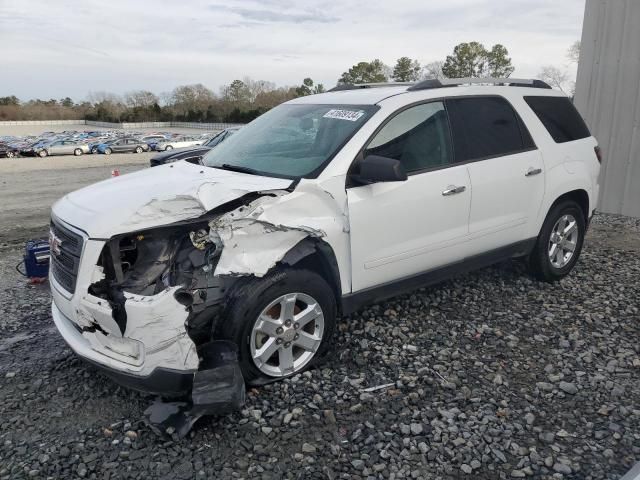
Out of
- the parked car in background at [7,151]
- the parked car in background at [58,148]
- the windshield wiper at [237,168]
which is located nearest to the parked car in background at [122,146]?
the parked car in background at [58,148]

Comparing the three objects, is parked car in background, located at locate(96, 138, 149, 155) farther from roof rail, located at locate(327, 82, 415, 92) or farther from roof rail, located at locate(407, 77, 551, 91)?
roof rail, located at locate(407, 77, 551, 91)

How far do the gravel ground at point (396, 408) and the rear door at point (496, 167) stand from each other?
71cm

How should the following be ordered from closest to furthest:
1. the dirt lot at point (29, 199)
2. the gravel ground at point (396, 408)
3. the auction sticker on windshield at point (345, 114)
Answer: the gravel ground at point (396, 408) → the auction sticker on windshield at point (345, 114) → the dirt lot at point (29, 199)

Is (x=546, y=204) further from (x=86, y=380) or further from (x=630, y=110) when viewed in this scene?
(x=630, y=110)

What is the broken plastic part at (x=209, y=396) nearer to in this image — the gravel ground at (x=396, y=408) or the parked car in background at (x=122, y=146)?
the gravel ground at (x=396, y=408)

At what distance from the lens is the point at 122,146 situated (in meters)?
42.8

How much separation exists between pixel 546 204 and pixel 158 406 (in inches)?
144

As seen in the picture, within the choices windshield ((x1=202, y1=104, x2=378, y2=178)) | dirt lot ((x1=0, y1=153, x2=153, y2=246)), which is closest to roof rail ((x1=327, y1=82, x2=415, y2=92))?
windshield ((x1=202, y1=104, x2=378, y2=178))

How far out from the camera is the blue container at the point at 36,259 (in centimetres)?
529

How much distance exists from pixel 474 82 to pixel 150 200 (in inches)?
115

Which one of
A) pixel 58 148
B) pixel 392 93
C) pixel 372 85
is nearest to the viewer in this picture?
pixel 392 93

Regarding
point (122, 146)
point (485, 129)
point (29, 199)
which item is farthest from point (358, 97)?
point (122, 146)

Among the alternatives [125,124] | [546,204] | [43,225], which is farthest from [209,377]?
[125,124]

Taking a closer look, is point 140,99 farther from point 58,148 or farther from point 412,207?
point 412,207
